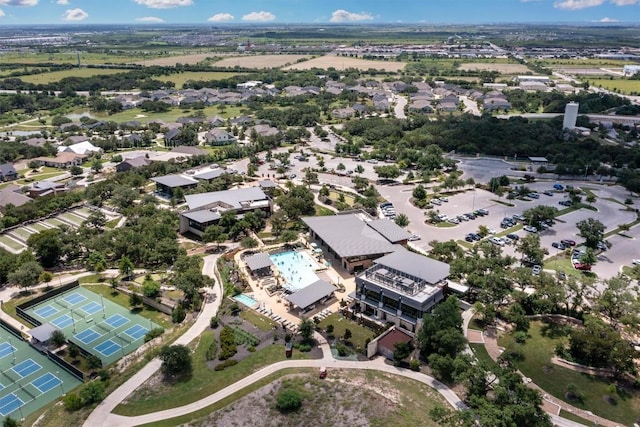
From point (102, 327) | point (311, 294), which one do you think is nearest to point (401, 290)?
point (311, 294)

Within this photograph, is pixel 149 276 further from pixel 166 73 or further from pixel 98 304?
pixel 166 73

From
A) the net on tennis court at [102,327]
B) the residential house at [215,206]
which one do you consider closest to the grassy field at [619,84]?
the residential house at [215,206]

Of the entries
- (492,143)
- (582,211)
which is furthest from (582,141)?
(582,211)

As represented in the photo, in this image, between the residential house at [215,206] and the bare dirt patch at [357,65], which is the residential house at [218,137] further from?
the bare dirt patch at [357,65]

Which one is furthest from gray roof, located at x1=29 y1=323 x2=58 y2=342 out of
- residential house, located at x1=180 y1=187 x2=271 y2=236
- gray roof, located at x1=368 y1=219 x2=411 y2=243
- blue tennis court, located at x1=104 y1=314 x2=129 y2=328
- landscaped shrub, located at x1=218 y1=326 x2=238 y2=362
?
gray roof, located at x1=368 y1=219 x2=411 y2=243

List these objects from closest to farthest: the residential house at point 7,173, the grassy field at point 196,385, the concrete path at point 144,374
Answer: the concrete path at point 144,374
the grassy field at point 196,385
the residential house at point 7,173

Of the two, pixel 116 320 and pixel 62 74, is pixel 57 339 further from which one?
pixel 62 74
